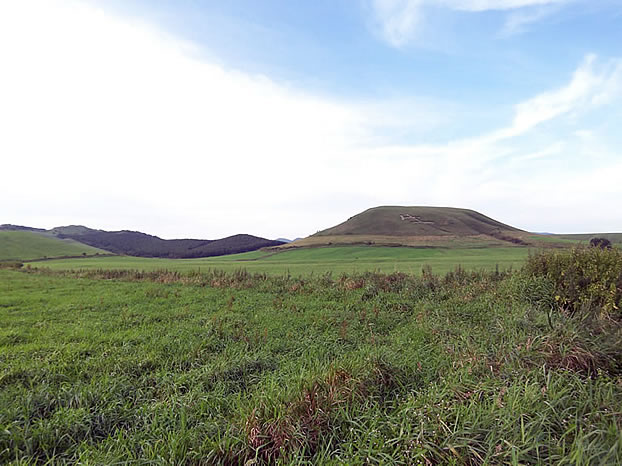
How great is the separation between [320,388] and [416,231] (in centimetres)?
7021

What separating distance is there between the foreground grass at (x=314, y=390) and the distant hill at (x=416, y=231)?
50.2 m

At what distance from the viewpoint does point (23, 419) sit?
12.7 ft

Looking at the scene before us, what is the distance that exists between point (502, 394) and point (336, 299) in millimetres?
8869

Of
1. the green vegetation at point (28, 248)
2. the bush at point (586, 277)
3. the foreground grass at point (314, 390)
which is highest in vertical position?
the green vegetation at point (28, 248)

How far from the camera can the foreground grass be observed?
2883 millimetres

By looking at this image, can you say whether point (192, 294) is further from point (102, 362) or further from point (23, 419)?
point (23, 419)

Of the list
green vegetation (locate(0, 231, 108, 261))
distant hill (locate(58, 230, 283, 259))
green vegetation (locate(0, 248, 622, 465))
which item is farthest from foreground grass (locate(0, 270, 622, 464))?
green vegetation (locate(0, 231, 108, 261))

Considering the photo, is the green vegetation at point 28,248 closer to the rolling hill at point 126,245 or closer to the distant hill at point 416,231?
the rolling hill at point 126,245

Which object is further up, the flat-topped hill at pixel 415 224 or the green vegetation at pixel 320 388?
the flat-topped hill at pixel 415 224

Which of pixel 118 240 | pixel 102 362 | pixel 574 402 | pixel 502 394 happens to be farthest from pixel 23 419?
pixel 118 240

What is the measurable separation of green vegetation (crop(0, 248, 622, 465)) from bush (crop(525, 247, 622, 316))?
15 centimetres

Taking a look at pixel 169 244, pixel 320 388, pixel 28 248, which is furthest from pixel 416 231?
pixel 28 248

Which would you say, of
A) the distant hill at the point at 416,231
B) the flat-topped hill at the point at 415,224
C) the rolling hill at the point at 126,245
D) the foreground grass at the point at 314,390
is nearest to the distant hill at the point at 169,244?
the rolling hill at the point at 126,245

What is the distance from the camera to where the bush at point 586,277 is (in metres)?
7.25
